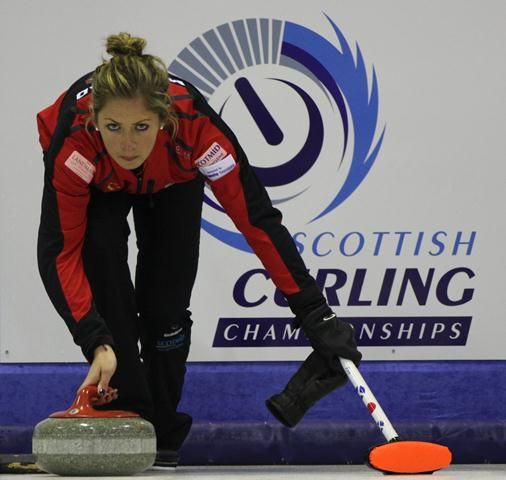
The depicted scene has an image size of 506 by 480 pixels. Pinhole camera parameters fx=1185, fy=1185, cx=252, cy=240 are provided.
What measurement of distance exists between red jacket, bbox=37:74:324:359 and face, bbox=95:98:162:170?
0.06 m

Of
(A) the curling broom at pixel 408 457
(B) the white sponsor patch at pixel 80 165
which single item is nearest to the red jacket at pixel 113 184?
(B) the white sponsor patch at pixel 80 165

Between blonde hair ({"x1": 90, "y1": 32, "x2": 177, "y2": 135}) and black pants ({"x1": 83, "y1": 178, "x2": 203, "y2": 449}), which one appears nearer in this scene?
blonde hair ({"x1": 90, "y1": 32, "x2": 177, "y2": 135})

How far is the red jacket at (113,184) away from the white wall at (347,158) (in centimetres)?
111

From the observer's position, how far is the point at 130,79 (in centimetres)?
235

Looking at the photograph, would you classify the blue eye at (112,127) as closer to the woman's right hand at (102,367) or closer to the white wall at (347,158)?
the woman's right hand at (102,367)

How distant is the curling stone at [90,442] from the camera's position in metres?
2.45

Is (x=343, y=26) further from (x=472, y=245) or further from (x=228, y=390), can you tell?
(x=228, y=390)

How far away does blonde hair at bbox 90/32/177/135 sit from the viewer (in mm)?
2348

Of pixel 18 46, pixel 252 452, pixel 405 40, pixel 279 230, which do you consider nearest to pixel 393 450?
pixel 279 230

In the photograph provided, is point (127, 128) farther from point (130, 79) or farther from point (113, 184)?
point (113, 184)

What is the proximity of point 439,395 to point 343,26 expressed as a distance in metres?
1.20

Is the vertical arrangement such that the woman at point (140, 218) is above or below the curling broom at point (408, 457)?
above

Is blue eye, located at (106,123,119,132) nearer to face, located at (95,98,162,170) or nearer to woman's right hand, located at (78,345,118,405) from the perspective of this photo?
face, located at (95,98,162,170)

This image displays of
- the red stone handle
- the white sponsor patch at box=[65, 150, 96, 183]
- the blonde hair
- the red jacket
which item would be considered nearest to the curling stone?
the red stone handle
